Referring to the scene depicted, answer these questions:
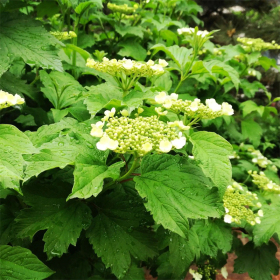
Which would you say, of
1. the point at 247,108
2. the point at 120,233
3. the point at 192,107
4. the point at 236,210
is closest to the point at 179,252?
the point at 120,233

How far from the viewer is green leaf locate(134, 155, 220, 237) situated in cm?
89

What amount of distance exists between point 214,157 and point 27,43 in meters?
1.06

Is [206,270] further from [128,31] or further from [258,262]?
[128,31]

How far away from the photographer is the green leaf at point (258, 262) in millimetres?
1800

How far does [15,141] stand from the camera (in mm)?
920

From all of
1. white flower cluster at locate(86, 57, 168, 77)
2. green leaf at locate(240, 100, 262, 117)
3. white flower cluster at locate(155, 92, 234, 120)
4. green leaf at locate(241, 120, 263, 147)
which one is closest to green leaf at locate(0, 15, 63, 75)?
white flower cluster at locate(86, 57, 168, 77)

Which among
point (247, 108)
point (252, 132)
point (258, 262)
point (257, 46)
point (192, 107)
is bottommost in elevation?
point (258, 262)

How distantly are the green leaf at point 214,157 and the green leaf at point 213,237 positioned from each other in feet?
2.09

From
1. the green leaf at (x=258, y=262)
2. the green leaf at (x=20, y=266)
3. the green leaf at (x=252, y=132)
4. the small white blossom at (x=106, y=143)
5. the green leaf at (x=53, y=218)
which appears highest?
the small white blossom at (x=106, y=143)

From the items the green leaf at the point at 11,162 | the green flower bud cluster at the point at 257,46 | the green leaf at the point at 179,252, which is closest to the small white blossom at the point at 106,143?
the green leaf at the point at 11,162

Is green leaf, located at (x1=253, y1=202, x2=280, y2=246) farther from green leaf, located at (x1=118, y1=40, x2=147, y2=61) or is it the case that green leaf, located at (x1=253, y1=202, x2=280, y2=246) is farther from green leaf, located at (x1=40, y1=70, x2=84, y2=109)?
green leaf, located at (x1=118, y1=40, x2=147, y2=61)

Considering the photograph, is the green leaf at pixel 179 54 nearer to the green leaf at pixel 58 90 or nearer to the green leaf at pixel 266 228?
the green leaf at pixel 58 90

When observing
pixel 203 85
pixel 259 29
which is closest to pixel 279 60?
pixel 259 29

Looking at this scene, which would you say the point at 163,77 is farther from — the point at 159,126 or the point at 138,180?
the point at 138,180
